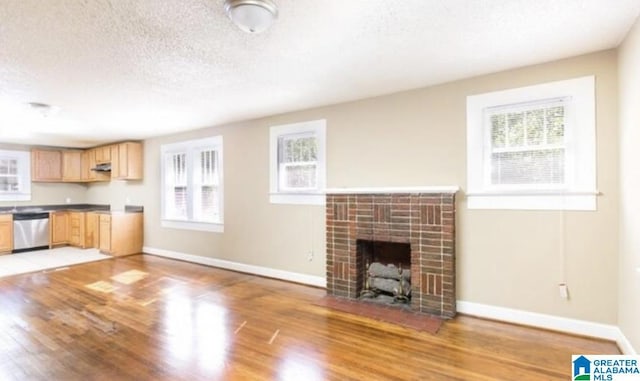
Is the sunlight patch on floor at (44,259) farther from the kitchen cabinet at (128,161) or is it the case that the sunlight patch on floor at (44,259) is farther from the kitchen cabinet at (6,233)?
the kitchen cabinet at (128,161)

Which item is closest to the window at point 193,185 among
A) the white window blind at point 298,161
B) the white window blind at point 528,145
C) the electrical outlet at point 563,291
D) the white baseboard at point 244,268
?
the white baseboard at point 244,268

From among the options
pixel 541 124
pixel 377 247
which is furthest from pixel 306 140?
pixel 541 124

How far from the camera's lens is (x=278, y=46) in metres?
2.69

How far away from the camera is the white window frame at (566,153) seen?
9.58 ft

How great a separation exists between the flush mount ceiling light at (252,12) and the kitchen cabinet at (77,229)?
7790mm

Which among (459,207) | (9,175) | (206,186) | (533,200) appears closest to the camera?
(533,200)

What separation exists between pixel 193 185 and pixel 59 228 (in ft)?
14.4

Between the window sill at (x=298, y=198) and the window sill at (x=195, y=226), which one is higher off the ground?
the window sill at (x=298, y=198)

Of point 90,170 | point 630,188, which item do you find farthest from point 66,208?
point 630,188

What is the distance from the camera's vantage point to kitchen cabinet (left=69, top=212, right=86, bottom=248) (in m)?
7.72

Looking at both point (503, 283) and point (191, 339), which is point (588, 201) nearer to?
point (503, 283)

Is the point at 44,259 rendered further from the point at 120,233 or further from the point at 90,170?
the point at 90,170

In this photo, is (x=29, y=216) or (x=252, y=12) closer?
(x=252, y=12)

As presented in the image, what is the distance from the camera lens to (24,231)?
7.24 metres
